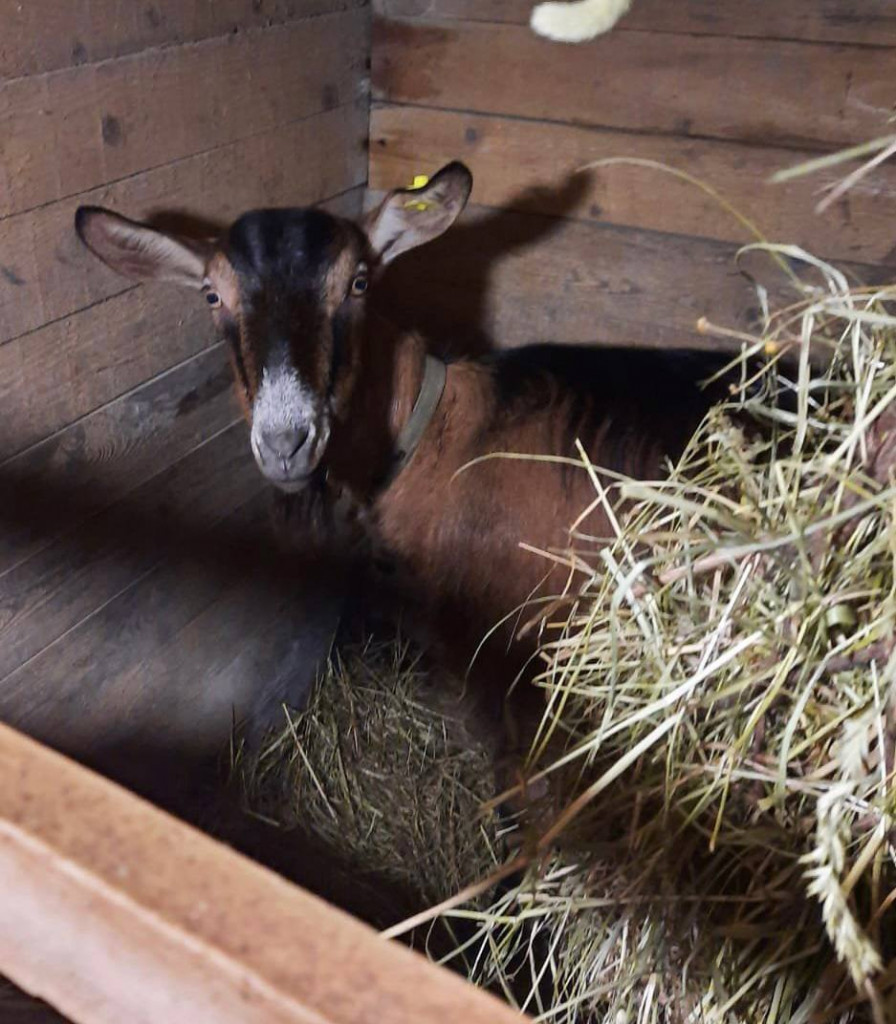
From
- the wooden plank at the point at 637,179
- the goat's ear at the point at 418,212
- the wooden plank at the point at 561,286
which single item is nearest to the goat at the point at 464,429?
the goat's ear at the point at 418,212

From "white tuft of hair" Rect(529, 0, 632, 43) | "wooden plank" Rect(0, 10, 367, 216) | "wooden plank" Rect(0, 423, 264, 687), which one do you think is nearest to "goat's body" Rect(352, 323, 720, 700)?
"wooden plank" Rect(0, 423, 264, 687)

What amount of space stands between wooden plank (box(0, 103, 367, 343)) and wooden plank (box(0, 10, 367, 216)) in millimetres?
30

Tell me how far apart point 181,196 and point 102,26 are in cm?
41

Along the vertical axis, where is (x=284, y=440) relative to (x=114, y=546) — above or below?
above

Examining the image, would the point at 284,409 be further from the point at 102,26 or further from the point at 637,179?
the point at 637,179

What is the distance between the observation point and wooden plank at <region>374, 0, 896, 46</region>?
2068mm

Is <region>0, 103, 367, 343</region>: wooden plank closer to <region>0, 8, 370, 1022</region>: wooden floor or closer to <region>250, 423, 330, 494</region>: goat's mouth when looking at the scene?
<region>0, 8, 370, 1022</region>: wooden floor

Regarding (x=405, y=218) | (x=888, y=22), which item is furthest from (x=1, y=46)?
(x=888, y=22)

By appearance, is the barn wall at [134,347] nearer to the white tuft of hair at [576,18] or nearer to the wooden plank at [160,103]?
the wooden plank at [160,103]

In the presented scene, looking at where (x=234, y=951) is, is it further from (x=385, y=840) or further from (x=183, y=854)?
(x=385, y=840)

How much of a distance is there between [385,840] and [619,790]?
1.42 m

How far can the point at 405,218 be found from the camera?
222 centimetres

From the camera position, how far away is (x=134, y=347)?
2.14 m

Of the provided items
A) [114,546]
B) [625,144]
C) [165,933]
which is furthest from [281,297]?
[165,933]
